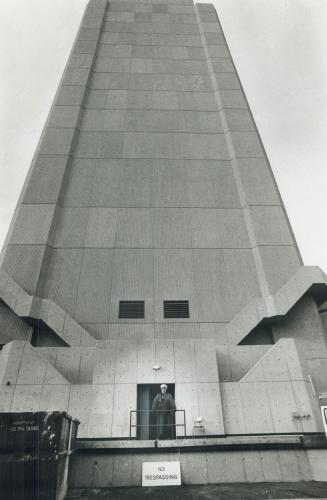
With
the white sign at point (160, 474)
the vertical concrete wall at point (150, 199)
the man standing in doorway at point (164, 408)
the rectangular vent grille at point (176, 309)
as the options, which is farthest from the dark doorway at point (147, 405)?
the rectangular vent grille at point (176, 309)

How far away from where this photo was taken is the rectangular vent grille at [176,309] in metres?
16.0

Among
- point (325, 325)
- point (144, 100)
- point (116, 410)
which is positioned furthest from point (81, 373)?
point (144, 100)

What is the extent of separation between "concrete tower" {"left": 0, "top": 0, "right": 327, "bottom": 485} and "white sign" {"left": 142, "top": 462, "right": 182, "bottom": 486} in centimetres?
57

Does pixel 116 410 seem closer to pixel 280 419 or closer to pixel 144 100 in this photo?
pixel 280 419

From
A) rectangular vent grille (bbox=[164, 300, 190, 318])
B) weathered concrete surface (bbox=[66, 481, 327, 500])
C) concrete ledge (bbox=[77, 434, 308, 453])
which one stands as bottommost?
weathered concrete surface (bbox=[66, 481, 327, 500])

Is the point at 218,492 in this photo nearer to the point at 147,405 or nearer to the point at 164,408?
the point at 164,408

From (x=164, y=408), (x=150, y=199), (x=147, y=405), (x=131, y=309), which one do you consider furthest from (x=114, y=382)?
(x=150, y=199)

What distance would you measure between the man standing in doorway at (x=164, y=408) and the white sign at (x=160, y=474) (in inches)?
70.4

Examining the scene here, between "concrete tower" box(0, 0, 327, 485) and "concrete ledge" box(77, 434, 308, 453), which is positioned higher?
"concrete tower" box(0, 0, 327, 485)

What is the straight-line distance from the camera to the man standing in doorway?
420 inches

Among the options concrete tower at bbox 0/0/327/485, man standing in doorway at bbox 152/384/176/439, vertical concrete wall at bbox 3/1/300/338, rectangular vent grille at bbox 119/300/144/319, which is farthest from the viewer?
vertical concrete wall at bbox 3/1/300/338

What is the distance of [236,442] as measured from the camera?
9.58 meters

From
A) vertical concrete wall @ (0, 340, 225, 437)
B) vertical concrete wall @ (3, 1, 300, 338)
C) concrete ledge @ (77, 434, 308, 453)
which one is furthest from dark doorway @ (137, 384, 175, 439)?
vertical concrete wall @ (3, 1, 300, 338)

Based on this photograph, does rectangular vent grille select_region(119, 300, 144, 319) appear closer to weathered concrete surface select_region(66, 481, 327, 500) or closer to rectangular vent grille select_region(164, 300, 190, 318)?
rectangular vent grille select_region(164, 300, 190, 318)
